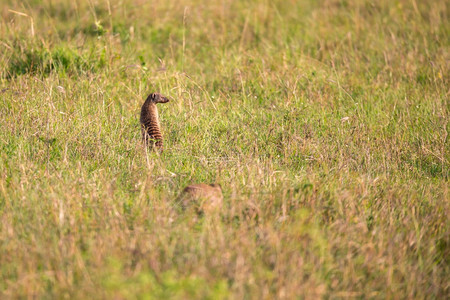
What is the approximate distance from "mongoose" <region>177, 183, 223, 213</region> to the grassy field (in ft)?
0.23

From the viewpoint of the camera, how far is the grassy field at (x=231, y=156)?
2.55 meters

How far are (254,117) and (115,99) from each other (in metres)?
1.44

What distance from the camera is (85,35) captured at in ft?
20.8

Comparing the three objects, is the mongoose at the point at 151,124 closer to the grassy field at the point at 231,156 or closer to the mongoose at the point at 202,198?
the grassy field at the point at 231,156

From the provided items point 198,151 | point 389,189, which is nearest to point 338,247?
point 389,189

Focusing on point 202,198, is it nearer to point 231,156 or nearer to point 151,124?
point 231,156

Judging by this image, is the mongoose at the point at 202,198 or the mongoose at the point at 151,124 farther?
the mongoose at the point at 151,124

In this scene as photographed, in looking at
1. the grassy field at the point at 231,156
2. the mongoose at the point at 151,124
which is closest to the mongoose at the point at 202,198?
the grassy field at the point at 231,156

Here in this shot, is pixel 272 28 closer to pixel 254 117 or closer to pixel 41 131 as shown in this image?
pixel 254 117

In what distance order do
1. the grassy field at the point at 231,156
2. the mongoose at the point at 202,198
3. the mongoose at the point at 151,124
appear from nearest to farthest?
1. the grassy field at the point at 231,156
2. the mongoose at the point at 202,198
3. the mongoose at the point at 151,124

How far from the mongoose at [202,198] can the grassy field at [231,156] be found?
0.23 feet

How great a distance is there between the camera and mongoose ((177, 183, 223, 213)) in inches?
119

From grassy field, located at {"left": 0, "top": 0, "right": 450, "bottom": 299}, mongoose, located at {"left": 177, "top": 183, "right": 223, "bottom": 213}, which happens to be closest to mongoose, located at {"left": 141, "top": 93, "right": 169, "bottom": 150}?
grassy field, located at {"left": 0, "top": 0, "right": 450, "bottom": 299}

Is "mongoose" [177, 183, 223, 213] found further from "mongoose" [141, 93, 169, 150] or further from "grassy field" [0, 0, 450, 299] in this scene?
"mongoose" [141, 93, 169, 150]
